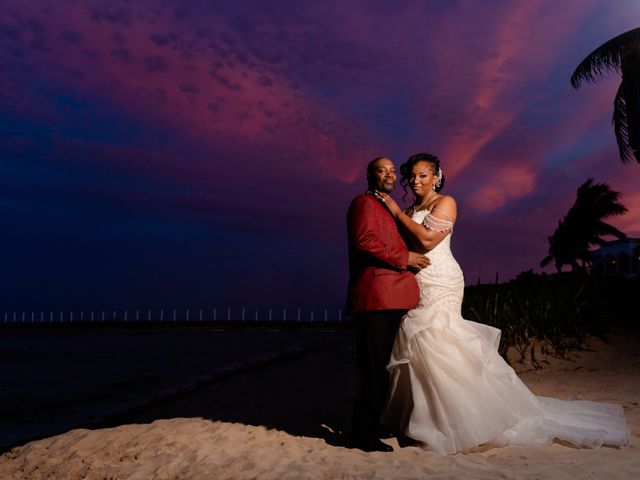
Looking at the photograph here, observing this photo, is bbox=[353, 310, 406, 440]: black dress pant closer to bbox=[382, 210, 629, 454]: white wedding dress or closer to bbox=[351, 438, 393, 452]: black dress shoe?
bbox=[351, 438, 393, 452]: black dress shoe

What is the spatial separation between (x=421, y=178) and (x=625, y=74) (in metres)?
17.8

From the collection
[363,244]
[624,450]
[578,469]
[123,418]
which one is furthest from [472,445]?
[123,418]

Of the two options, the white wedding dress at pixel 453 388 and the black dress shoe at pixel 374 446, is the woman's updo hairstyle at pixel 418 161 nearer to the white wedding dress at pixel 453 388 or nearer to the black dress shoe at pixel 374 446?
the white wedding dress at pixel 453 388

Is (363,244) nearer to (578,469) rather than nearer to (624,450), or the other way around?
(578,469)

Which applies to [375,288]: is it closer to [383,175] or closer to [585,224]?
[383,175]

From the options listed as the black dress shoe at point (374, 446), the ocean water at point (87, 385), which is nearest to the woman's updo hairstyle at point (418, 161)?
the black dress shoe at point (374, 446)

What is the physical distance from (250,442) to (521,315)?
6813 millimetres

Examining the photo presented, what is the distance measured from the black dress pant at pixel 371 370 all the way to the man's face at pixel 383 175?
3.47 ft

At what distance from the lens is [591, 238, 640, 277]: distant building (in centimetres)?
4846

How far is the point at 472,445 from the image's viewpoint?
4.46 metres

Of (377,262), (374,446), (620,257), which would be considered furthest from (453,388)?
(620,257)

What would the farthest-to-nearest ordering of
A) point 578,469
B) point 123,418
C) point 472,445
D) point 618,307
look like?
point 618,307
point 123,418
point 472,445
point 578,469

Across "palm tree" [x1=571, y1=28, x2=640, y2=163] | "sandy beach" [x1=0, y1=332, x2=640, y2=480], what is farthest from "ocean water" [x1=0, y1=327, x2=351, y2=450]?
"palm tree" [x1=571, y1=28, x2=640, y2=163]

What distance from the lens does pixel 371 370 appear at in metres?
4.69
